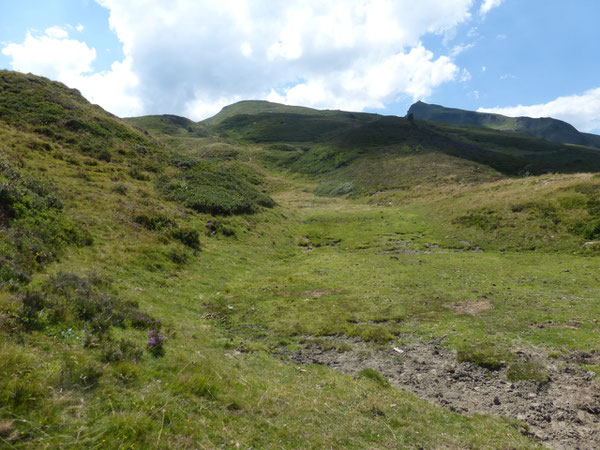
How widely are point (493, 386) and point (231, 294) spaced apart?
14841mm

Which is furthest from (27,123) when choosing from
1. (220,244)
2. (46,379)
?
(46,379)

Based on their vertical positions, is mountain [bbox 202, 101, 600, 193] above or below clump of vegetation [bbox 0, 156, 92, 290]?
above

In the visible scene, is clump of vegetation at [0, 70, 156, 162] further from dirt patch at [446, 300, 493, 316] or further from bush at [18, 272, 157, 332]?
dirt patch at [446, 300, 493, 316]

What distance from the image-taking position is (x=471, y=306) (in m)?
17.2

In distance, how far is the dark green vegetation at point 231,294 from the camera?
6.77 metres

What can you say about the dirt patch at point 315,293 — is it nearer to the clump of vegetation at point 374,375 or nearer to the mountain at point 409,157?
the clump of vegetation at point 374,375

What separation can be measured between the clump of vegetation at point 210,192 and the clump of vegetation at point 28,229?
602 inches

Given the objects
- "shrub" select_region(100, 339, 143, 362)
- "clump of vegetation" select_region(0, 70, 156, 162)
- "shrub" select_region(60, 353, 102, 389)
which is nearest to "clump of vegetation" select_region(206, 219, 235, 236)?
"clump of vegetation" select_region(0, 70, 156, 162)

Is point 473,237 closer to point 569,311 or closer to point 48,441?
point 569,311

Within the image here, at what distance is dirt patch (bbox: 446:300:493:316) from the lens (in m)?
16.5

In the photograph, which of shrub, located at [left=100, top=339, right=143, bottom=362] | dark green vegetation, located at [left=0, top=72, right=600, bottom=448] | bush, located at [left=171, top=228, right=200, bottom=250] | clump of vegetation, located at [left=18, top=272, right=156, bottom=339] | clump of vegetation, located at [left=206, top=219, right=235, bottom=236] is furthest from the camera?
clump of vegetation, located at [left=206, top=219, right=235, bottom=236]

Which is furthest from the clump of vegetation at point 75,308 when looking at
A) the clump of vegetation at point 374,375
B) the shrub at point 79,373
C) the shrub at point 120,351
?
the clump of vegetation at point 374,375

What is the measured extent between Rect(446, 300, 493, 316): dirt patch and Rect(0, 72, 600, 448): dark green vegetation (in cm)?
27

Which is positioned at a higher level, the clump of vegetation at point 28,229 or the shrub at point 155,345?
the clump of vegetation at point 28,229
